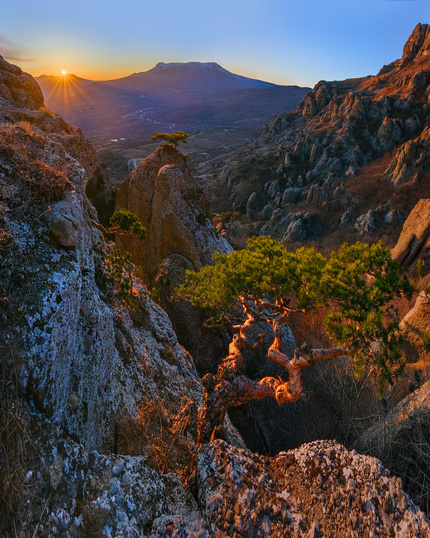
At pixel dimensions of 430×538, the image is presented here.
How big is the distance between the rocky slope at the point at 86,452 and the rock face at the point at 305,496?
18mm

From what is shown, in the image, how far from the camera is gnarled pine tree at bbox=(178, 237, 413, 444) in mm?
7848

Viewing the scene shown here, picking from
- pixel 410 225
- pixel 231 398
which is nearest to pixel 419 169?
pixel 410 225

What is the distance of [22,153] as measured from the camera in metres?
7.30

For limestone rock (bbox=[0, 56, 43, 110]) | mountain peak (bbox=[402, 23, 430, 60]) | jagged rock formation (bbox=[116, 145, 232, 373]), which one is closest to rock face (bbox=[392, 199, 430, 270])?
jagged rock formation (bbox=[116, 145, 232, 373])

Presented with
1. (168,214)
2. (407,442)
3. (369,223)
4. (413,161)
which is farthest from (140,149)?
(407,442)

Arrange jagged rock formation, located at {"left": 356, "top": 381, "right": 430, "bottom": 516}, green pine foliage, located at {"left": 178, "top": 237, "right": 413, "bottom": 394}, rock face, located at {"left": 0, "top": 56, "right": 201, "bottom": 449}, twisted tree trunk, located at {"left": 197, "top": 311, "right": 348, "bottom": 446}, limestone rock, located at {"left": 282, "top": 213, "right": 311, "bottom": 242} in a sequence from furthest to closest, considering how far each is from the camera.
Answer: limestone rock, located at {"left": 282, "top": 213, "right": 311, "bottom": 242} < jagged rock formation, located at {"left": 356, "top": 381, "right": 430, "bottom": 516} < twisted tree trunk, located at {"left": 197, "top": 311, "right": 348, "bottom": 446} < green pine foliage, located at {"left": 178, "top": 237, "right": 413, "bottom": 394} < rock face, located at {"left": 0, "top": 56, "right": 201, "bottom": 449}

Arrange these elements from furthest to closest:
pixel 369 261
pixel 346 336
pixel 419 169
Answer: pixel 419 169 < pixel 369 261 < pixel 346 336

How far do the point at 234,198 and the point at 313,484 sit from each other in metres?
78.7

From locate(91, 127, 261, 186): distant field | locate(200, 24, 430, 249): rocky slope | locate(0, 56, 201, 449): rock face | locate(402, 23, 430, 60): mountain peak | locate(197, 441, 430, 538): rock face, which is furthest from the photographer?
locate(91, 127, 261, 186): distant field

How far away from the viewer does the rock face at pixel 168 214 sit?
68.4 ft

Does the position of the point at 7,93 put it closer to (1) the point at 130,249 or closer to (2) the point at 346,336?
(1) the point at 130,249

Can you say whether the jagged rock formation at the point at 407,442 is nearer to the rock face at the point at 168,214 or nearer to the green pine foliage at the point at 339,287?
the green pine foliage at the point at 339,287

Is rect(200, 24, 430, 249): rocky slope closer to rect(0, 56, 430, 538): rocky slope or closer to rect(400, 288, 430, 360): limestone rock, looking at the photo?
rect(400, 288, 430, 360): limestone rock

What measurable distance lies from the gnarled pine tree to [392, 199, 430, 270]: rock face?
2052 cm
